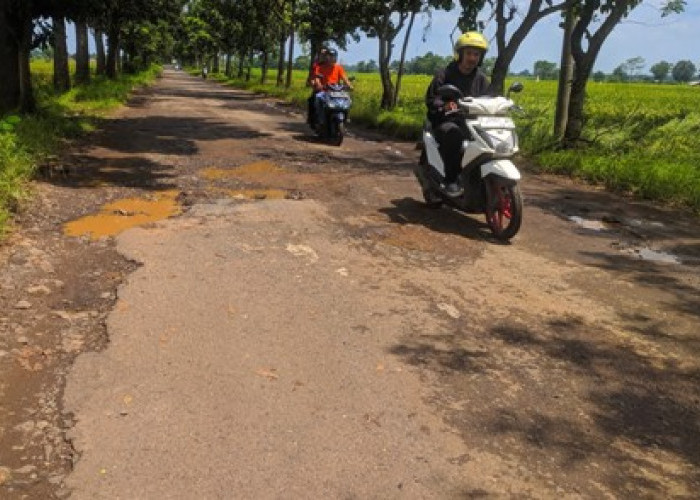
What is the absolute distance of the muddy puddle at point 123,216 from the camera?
5715 millimetres

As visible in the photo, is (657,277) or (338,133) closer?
(657,277)

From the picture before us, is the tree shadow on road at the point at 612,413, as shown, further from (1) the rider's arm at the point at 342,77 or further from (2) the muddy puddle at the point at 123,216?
(1) the rider's arm at the point at 342,77

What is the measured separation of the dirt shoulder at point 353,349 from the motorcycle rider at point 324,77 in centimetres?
591

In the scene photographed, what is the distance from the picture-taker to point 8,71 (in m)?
11.3

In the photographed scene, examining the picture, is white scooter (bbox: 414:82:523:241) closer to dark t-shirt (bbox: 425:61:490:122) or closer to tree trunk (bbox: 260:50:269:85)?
dark t-shirt (bbox: 425:61:490:122)

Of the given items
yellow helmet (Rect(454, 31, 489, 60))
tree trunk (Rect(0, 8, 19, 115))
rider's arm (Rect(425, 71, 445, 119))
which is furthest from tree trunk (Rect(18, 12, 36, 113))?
yellow helmet (Rect(454, 31, 489, 60))

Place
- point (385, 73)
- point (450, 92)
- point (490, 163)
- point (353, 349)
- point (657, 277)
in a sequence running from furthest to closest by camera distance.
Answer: point (385, 73)
point (450, 92)
point (490, 163)
point (657, 277)
point (353, 349)

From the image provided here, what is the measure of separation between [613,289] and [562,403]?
2.07 meters

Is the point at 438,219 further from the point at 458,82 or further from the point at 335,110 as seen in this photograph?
the point at 335,110

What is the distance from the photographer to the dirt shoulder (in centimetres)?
264

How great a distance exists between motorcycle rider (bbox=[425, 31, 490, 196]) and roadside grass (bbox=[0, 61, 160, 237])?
4185 mm

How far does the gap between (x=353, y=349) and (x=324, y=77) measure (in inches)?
388

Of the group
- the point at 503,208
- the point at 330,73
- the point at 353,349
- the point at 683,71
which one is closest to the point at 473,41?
the point at 503,208

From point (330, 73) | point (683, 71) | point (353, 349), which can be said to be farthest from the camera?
point (683, 71)
